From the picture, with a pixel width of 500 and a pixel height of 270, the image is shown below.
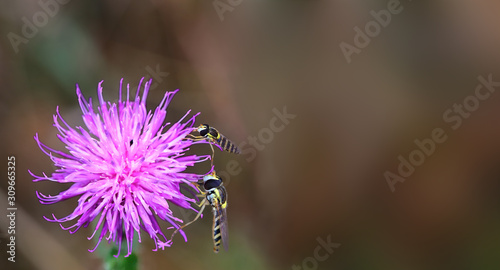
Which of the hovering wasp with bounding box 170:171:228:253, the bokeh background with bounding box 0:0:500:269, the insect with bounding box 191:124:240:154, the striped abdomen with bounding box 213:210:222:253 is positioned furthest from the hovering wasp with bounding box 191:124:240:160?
the bokeh background with bounding box 0:0:500:269

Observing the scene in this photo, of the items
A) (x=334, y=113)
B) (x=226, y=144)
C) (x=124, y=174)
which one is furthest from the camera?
(x=334, y=113)

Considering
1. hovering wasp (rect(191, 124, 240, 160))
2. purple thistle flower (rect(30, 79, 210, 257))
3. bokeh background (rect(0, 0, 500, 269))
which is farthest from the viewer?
bokeh background (rect(0, 0, 500, 269))

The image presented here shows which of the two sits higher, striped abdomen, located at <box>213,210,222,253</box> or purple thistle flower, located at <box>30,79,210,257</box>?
purple thistle flower, located at <box>30,79,210,257</box>

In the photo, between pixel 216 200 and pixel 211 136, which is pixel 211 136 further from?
pixel 216 200

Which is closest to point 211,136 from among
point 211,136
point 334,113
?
point 211,136

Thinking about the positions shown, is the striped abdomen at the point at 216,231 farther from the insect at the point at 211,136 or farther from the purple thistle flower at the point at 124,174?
the insect at the point at 211,136

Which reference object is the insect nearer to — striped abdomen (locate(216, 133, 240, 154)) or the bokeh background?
Result: striped abdomen (locate(216, 133, 240, 154))
